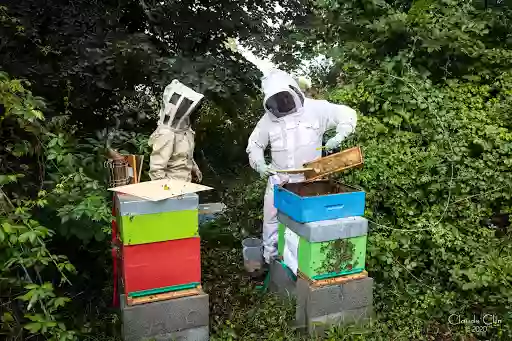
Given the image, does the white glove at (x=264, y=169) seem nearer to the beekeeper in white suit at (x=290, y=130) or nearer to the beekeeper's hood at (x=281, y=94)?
the beekeeper in white suit at (x=290, y=130)

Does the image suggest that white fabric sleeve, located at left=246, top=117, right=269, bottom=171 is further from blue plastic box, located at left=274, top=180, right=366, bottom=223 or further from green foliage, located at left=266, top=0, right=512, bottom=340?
green foliage, located at left=266, top=0, right=512, bottom=340

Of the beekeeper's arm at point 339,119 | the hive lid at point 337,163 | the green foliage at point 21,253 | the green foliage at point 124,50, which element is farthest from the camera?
the green foliage at point 124,50

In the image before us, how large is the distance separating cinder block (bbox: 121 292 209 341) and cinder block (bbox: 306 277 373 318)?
792 millimetres

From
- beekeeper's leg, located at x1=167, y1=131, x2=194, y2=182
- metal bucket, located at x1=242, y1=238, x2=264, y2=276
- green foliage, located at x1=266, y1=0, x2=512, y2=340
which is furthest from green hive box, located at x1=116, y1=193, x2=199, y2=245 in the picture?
green foliage, located at x1=266, y1=0, x2=512, y2=340

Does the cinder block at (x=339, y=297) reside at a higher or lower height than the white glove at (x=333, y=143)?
lower

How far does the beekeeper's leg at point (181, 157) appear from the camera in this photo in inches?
148

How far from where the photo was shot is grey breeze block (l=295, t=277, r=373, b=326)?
3457 mm

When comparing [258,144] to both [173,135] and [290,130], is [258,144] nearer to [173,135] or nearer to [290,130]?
[290,130]

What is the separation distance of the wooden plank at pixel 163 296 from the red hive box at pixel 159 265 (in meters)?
0.03

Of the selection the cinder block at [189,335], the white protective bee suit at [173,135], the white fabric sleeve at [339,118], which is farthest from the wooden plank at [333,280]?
the white protective bee suit at [173,135]

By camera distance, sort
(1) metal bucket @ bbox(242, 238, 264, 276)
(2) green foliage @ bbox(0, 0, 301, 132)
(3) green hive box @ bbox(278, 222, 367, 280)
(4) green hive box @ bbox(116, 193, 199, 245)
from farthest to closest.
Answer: (1) metal bucket @ bbox(242, 238, 264, 276)
(2) green foliage @ bbox(0, 0, 301, 132)
(3) green hive box @ bbox(278, 222, 367, 280)
(4) green hive box @ bbox(116, 193, 199, 245)

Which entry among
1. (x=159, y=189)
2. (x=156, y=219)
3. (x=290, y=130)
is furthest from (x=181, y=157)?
(x=290, y=130)

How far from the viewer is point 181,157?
3.83 m

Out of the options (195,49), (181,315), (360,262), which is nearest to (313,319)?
(360,262)
